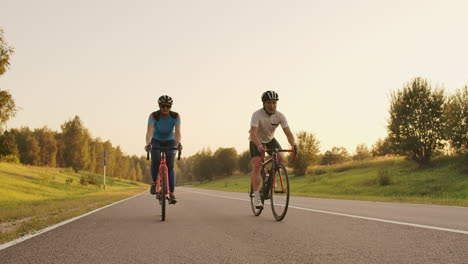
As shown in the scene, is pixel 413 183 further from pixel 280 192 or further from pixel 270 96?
pixel 270 96

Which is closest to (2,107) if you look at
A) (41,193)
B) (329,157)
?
(41,193)

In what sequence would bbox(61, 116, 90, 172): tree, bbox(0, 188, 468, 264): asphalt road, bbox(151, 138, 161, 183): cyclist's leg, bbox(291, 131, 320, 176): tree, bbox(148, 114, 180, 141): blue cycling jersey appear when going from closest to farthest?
bbox(0, 188, 468, 264): asphalt road → bbox(148, 114, 180, 141): blue cycling jersey → bbox(151, 138, 161, 183): cyclist's leg → bbox(291, 131, 320, 176): tree → bbox(61, 116, 90, 172): tree

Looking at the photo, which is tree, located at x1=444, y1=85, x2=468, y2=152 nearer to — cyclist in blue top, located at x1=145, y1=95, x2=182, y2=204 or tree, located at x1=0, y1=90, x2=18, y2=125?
cyclist in blue top, located at x1=145, y1=95, x2=182, y2=204

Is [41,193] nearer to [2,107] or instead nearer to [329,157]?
[2,107]

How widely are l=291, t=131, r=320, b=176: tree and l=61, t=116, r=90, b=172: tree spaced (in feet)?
138

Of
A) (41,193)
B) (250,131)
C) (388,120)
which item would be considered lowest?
(41,193)

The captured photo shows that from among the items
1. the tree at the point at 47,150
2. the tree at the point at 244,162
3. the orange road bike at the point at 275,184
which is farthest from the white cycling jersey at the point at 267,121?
the tree at the point at 244,162

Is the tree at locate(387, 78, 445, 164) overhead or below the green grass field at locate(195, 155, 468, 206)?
overhead

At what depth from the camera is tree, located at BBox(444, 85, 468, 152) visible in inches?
1139

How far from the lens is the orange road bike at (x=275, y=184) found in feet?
23.7

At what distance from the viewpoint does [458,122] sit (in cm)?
2912

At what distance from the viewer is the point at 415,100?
32.9m

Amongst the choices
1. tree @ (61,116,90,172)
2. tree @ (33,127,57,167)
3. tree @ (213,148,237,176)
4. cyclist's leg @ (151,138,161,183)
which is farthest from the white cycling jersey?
tree @ (213,148,237,176)

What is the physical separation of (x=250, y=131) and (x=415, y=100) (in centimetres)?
2960
